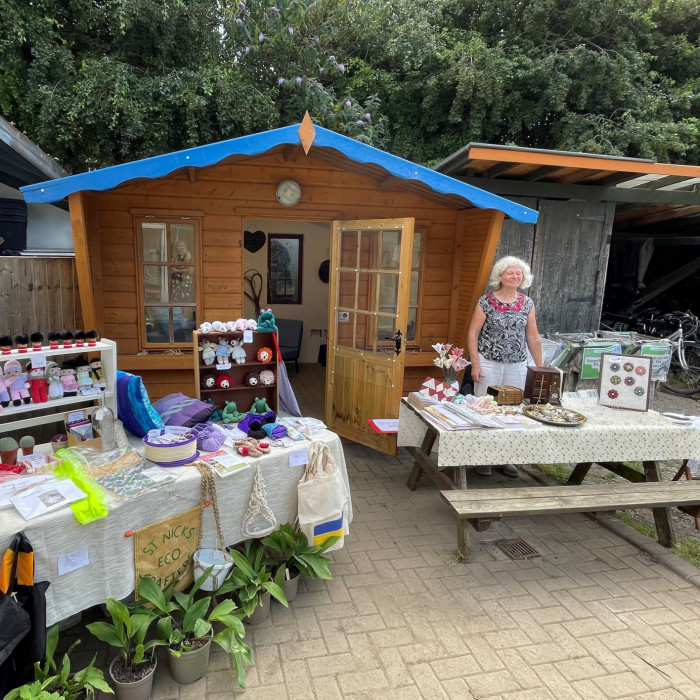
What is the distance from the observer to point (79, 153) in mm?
7902

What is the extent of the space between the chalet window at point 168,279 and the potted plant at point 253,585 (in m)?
2.72

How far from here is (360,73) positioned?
392 inches

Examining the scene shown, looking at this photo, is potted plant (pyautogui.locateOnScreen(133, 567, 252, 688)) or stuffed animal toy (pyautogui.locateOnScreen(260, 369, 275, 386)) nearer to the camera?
potted plant (pyautogui.locateOnScreen(133, 567, 252, 688))

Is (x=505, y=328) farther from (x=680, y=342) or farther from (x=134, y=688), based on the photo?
(x=680, y=342)

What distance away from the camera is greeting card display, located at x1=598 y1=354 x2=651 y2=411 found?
352 centimetres

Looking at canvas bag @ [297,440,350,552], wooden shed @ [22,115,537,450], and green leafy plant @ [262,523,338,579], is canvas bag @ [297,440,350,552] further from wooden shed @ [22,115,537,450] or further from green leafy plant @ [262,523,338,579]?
wooden shed @ [22,115,537,450]

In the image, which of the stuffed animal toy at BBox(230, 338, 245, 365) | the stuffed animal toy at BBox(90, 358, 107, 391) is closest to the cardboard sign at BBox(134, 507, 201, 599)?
the stuffed animal toy at BBox(90, 358, 107, 391)

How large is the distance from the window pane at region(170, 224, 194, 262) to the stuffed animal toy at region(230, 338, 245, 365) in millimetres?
1477

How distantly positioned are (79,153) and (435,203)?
20.1 ft

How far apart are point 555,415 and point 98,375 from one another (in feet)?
9.64

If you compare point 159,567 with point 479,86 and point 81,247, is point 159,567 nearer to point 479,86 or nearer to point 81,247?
point 81,247

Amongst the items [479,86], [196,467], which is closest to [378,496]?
[196,467]

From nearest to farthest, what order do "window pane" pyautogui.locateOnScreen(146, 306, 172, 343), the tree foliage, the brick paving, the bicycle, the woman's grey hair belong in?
the brick paving
the woman's grey hair
"window pane" pyautogui.locateOnScreen(146, 306, 172, 343)
the tree foliage
the bicycle

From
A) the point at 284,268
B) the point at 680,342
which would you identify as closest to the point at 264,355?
the point at 284,268
